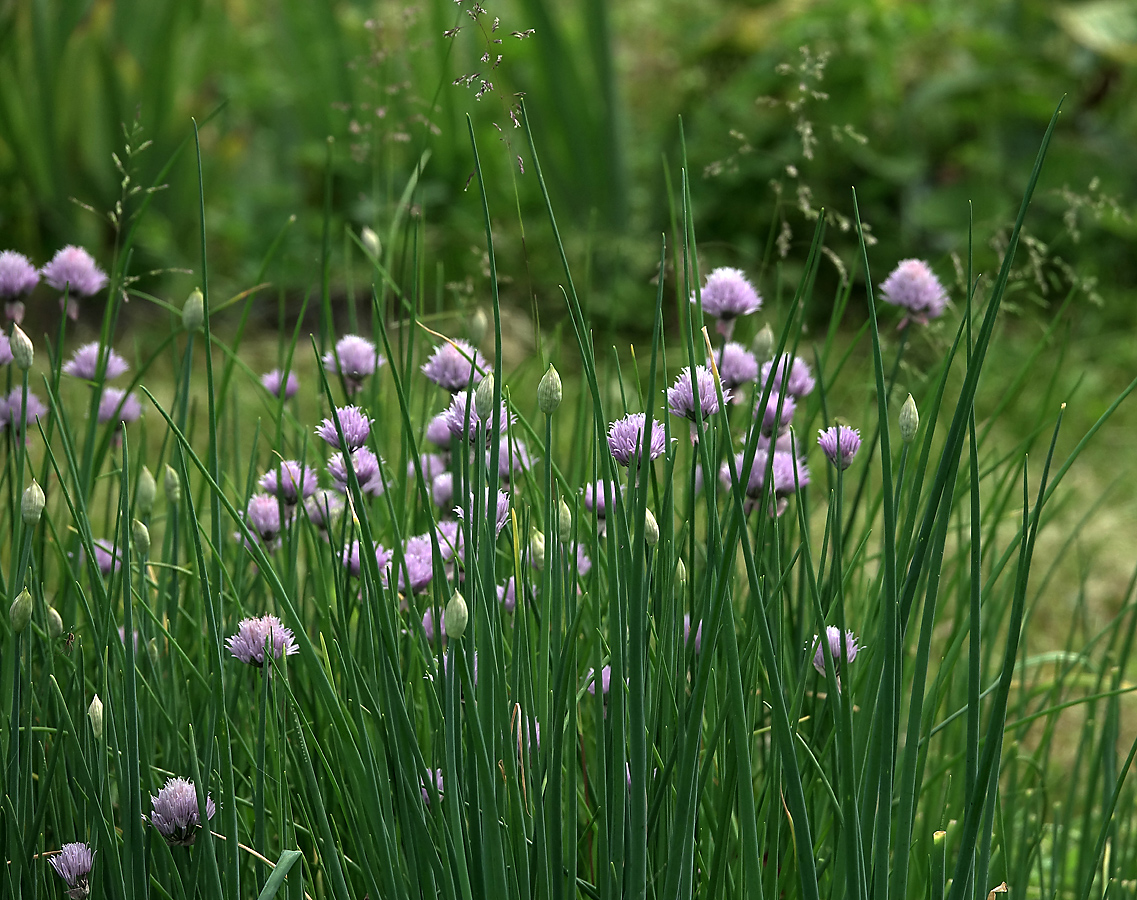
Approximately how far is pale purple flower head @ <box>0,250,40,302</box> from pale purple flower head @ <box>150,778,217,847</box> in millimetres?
548

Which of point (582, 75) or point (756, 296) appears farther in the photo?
point (582, 75)

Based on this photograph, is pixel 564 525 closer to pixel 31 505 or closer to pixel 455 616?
pixel 455 616

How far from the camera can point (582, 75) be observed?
382 cm

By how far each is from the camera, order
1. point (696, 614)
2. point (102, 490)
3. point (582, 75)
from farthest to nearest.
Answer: point (582, 75), point (102, 490), point (696, 614)

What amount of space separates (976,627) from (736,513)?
0.15 m

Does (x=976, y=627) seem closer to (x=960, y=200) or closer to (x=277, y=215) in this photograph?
(x=960, y=200)

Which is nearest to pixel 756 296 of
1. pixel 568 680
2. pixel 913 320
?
pixel 913 320

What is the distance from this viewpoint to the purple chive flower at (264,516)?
0.97 m

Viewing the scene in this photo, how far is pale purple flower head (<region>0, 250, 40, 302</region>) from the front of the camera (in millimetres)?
1052

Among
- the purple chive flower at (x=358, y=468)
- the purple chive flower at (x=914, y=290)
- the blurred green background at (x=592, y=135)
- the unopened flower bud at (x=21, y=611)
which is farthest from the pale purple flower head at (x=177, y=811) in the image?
the blurred green background at (x=592, y=135)

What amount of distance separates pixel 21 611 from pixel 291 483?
0.26m

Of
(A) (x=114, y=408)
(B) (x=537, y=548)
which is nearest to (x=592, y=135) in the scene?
(A) (x=114, y=408)

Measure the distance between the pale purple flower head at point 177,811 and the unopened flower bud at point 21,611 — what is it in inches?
5.6

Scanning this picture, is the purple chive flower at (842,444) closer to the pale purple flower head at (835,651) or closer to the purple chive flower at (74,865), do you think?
the pale purple flower head at (835,651)
